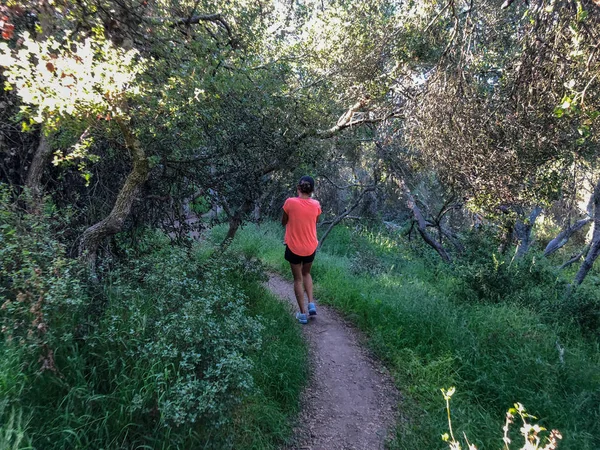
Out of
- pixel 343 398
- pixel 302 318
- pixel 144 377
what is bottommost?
pixel 343 398

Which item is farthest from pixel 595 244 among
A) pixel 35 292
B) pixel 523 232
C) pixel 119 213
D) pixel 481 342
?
pixel 35 292

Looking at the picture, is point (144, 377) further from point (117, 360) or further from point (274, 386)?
point (274, 386)

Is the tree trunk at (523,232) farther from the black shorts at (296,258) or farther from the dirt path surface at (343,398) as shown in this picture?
the black shorts at (296,258)

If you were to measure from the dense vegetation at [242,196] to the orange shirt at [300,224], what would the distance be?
2.20 ft

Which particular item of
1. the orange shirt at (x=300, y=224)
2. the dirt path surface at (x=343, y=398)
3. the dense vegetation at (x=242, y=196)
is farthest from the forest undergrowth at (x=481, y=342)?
the orange shirt at (x=300, y=224)

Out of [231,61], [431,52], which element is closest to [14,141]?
[231,61]

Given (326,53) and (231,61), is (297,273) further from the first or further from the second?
(326,53)

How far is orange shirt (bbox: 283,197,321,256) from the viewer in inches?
177

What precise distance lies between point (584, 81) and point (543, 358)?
8.96 ft

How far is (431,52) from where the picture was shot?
479 centimetres

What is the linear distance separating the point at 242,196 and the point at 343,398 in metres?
2.67

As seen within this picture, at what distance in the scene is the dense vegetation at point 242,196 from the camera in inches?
88.4

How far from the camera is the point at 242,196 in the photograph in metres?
4.74

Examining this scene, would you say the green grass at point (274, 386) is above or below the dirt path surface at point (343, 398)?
above
